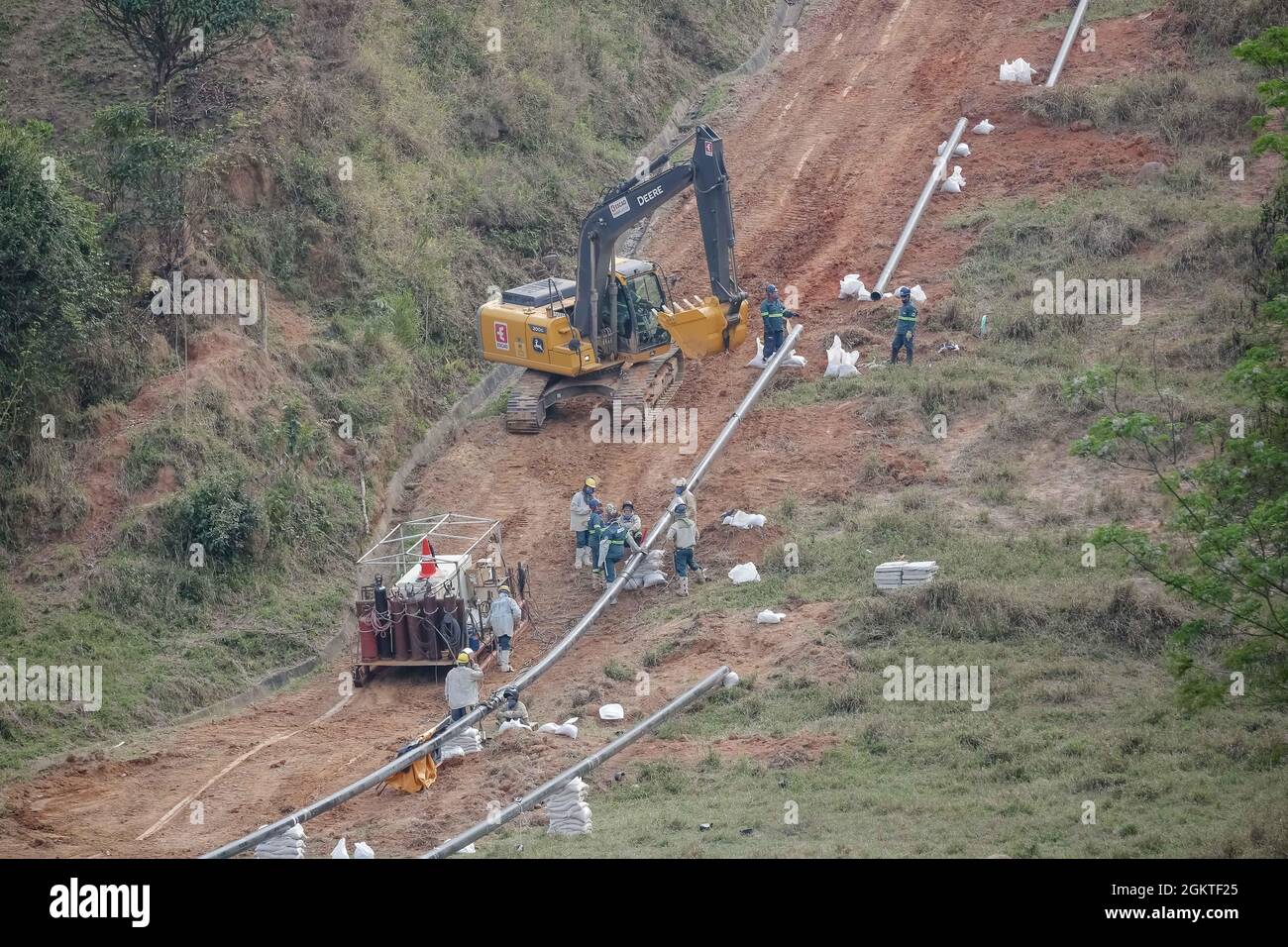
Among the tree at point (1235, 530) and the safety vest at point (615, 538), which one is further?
the safety vest at point (615, 538)

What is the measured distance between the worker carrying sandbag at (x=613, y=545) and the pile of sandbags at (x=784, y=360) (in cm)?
700

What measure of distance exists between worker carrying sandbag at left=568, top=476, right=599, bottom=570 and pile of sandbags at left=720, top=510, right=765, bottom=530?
2.19 m

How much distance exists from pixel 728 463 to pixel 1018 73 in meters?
16.6

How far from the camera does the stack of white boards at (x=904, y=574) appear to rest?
22.5 metres

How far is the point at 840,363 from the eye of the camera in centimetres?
3020

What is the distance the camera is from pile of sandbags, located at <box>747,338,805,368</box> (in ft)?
101

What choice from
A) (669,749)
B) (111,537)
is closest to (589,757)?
(669,749)

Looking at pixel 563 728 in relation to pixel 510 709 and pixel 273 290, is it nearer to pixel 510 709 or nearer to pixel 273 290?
pixel 510 709

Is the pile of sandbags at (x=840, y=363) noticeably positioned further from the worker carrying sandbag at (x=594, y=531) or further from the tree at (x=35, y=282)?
the tree at (x=35, y=282)

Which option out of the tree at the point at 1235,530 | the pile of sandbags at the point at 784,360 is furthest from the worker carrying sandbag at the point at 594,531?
Answer: the tree at the point at 1235,530

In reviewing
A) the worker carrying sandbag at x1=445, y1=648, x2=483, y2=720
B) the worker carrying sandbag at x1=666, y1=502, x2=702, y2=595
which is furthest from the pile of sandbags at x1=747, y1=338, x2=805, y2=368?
the worker carrying sandbag at x1=445, y1=648, x2=483, y2=720

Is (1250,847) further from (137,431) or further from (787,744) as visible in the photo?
(137,431)

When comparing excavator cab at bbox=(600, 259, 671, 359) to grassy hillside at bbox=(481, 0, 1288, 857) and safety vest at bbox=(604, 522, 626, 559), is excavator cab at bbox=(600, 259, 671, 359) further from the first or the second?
safety vest at bbox=(604, 522, 626, 559)

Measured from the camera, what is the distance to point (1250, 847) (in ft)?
48.1
